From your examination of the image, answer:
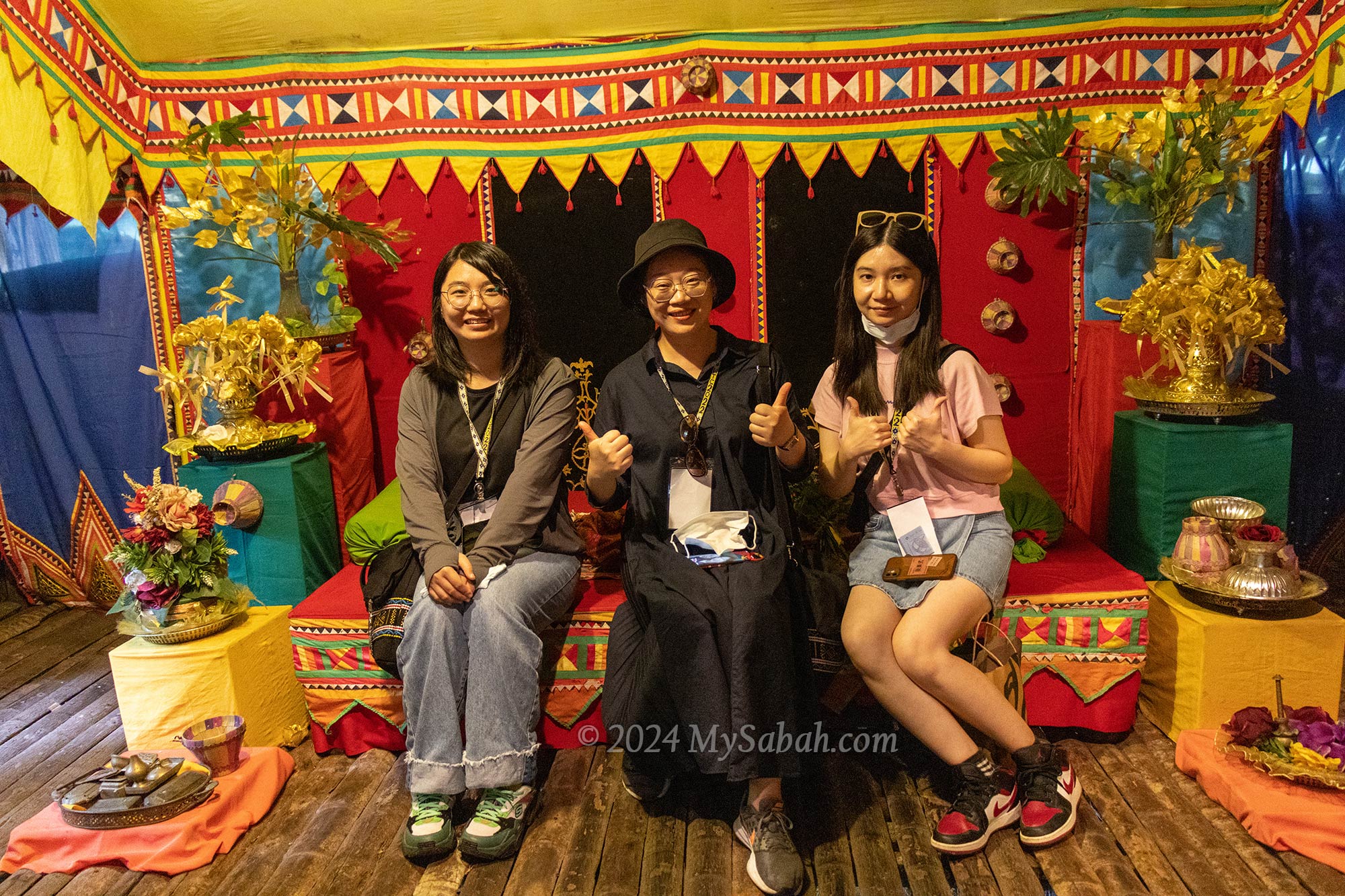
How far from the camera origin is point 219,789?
2.69 meters

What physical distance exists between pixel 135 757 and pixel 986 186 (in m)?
3.58

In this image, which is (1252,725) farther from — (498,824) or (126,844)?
(126,844)

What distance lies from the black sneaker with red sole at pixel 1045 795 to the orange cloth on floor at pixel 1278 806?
1.33 ft

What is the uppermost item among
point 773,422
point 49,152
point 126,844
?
point 49,152

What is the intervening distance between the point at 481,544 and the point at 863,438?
1.15 metres

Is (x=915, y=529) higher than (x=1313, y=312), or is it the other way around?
(x=1313, y=312)

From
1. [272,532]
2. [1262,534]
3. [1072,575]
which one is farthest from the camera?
[272,532]

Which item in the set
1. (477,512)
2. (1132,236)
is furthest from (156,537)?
(1132,236)

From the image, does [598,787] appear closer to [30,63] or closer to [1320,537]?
[1320,537]

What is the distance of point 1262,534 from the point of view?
2861mm

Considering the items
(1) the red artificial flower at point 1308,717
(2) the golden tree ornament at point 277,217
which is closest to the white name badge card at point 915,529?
(1) the red artificial flower at point 1308,717

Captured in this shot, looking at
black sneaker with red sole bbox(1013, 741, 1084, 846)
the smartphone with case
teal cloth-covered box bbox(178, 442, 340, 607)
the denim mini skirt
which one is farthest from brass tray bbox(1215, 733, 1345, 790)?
teal cloth-covered box bbox(178, 442, 340, 607)

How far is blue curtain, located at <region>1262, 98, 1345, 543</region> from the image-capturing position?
3.52m

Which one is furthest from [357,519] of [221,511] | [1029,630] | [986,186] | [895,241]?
[986,186]
